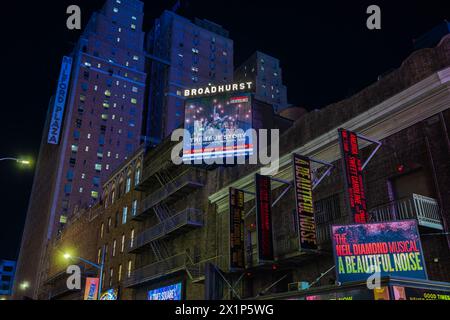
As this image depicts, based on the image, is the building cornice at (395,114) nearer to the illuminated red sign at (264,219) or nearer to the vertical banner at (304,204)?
the vertical banner at (304,204)

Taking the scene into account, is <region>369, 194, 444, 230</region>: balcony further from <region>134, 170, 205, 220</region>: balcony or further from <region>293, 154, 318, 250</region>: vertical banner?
<region>134, 170, 205, 220</region>: balcony

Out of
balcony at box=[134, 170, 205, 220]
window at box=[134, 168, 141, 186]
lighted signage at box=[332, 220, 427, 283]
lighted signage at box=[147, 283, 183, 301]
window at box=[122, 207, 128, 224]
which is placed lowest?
lighted signage at box=[332, 220, 427, 283]

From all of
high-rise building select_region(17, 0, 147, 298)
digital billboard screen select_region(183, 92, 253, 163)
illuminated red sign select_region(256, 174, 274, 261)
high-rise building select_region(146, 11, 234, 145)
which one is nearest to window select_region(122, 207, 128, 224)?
digital billboard screen select_region(183, 92, 253, 163)

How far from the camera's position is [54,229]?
3570 inches

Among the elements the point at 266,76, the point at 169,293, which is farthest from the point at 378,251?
the point at 266,76

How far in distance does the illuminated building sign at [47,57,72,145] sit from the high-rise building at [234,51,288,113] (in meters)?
55.5

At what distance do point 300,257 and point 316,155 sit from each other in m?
5.19

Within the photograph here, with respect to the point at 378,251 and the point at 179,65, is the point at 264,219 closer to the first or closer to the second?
the point at 378,251

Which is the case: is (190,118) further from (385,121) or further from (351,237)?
(351,237)

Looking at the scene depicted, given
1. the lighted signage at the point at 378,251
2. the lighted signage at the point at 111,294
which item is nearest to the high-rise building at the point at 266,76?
the lighted signage at the point at 111,294

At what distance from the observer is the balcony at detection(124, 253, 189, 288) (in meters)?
31.3

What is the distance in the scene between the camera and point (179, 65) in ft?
416

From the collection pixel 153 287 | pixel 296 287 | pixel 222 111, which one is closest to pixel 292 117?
pixel 222 111
